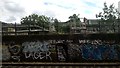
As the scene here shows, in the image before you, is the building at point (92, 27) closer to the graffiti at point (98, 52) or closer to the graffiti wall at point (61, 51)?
the graffiti wall at point (61, 51)

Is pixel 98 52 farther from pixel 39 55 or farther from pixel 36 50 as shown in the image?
pixel 36 50

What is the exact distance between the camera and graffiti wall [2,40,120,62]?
80.4ft

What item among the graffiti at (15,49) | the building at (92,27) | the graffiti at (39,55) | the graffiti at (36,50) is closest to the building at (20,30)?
the graffiti at (36,50)

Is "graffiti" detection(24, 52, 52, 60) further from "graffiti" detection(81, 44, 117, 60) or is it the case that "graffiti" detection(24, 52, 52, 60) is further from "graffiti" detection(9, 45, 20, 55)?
"graffiti" detection(81, 44, 117, 60)

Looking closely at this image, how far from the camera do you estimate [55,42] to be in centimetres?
2477

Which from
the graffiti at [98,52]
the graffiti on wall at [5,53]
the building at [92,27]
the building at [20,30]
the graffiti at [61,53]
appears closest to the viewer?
the graffiti at [98,52]

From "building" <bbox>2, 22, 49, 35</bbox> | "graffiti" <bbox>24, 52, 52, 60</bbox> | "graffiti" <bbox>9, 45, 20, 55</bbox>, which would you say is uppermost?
"building" <bbox>2, 22, 49, 35</bbox>

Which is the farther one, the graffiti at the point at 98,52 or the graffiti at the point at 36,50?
the graffiti at the point at 36,50

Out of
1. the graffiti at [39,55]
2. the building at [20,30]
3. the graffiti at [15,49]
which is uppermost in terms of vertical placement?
the building at [20,30]

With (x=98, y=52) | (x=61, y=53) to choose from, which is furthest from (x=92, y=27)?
(x=61, y=53)

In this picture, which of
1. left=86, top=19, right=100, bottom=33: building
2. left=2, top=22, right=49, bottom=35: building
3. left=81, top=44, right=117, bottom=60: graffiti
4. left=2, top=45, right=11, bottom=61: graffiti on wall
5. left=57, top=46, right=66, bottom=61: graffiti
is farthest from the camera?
left=2, top=22, right=49, bottom=35: building

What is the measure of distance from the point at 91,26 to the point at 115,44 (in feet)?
9.91

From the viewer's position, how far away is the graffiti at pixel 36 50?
81.6 ft

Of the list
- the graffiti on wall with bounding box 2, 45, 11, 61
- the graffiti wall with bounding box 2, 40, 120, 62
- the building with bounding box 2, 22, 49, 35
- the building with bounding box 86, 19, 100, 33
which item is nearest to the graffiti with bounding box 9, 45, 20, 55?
the graffiti wall with bounding box 2, 40, 120, 62
